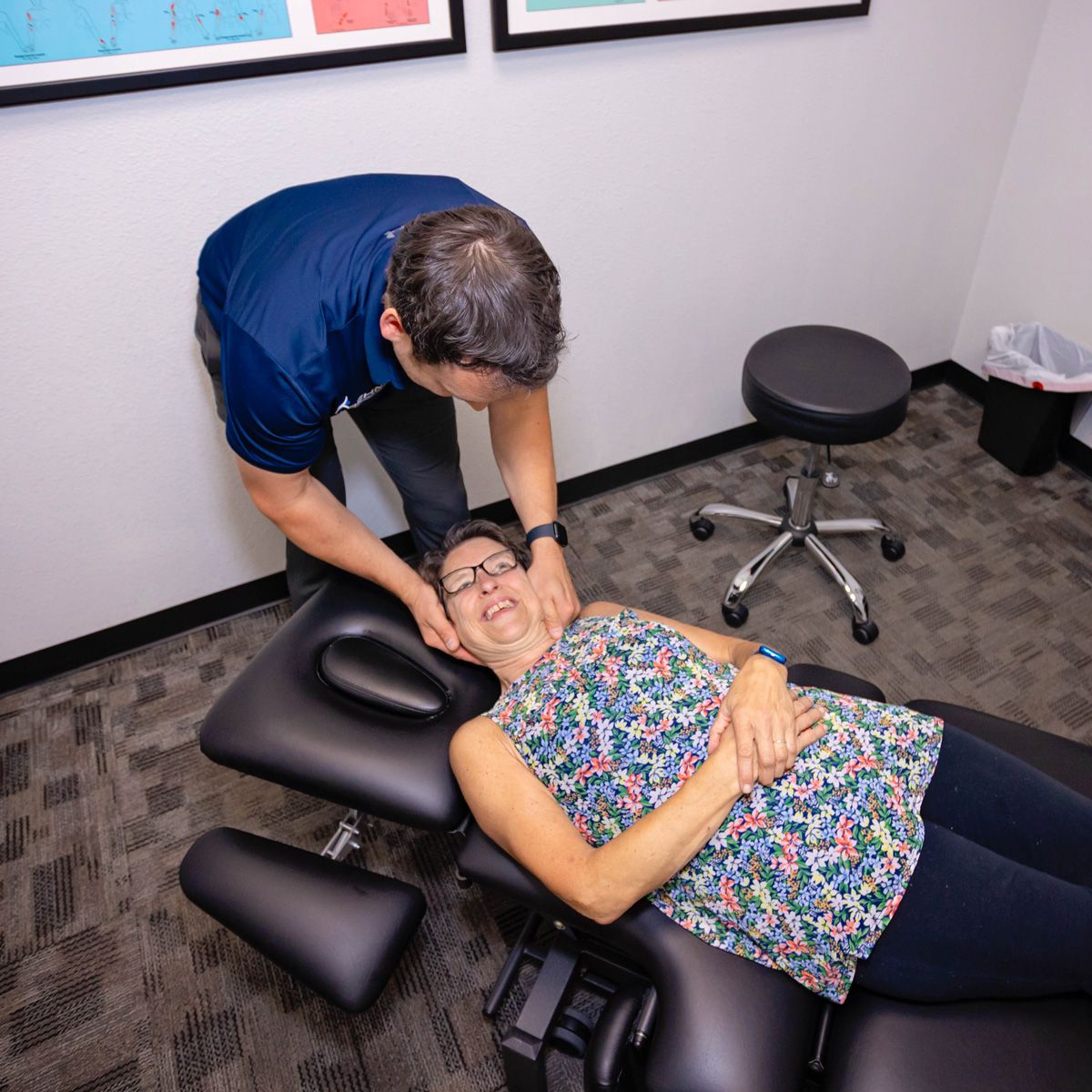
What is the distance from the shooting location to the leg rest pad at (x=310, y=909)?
1.03 metres

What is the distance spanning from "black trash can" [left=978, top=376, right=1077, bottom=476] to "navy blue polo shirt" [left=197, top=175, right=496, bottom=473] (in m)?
1.84

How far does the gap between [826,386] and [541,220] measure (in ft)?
2.51

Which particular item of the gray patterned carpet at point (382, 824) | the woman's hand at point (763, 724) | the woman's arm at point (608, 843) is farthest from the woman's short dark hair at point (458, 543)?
the gray patterned carpet at point (382, 824)

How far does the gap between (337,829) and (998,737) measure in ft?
3.96

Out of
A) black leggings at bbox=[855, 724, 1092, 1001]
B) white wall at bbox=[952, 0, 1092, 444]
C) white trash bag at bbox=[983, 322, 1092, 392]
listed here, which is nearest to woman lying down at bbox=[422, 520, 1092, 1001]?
black leggings at bbox=[855, 724, 1092, 1001]

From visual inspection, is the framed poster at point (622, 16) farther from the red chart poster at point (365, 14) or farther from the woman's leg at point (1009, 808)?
the woman's leg at point (1009, 808)

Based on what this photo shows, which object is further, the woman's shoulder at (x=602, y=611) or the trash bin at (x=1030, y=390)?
the trash bin at (x=1030, y=390)

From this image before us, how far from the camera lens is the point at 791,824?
109cm

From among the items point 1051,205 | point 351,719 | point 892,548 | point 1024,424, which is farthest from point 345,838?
point 1051,205

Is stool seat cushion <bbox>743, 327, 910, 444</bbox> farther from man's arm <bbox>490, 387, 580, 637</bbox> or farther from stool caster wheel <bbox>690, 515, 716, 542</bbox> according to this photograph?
man's arm <bbox>490, 387, 580, 637</bbox>

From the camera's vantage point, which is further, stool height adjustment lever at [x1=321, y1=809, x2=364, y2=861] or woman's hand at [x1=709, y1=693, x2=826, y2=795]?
stool height adjustment lever at [x1=321, y1=809, x2=364, y2=861]

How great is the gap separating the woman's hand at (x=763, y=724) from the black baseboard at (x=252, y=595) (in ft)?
4.24

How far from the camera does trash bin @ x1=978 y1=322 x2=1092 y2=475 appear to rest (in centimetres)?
234

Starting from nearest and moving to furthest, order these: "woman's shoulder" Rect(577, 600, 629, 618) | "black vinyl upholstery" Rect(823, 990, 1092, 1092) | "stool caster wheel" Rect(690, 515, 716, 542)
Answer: "black vinyl upholstery" Rect(823, 990, 1092, 1092), "woman's shoulder" Rect(577, 600, 629, 618), "stool caster wheel" Rect(690, 515, 716, 542)
